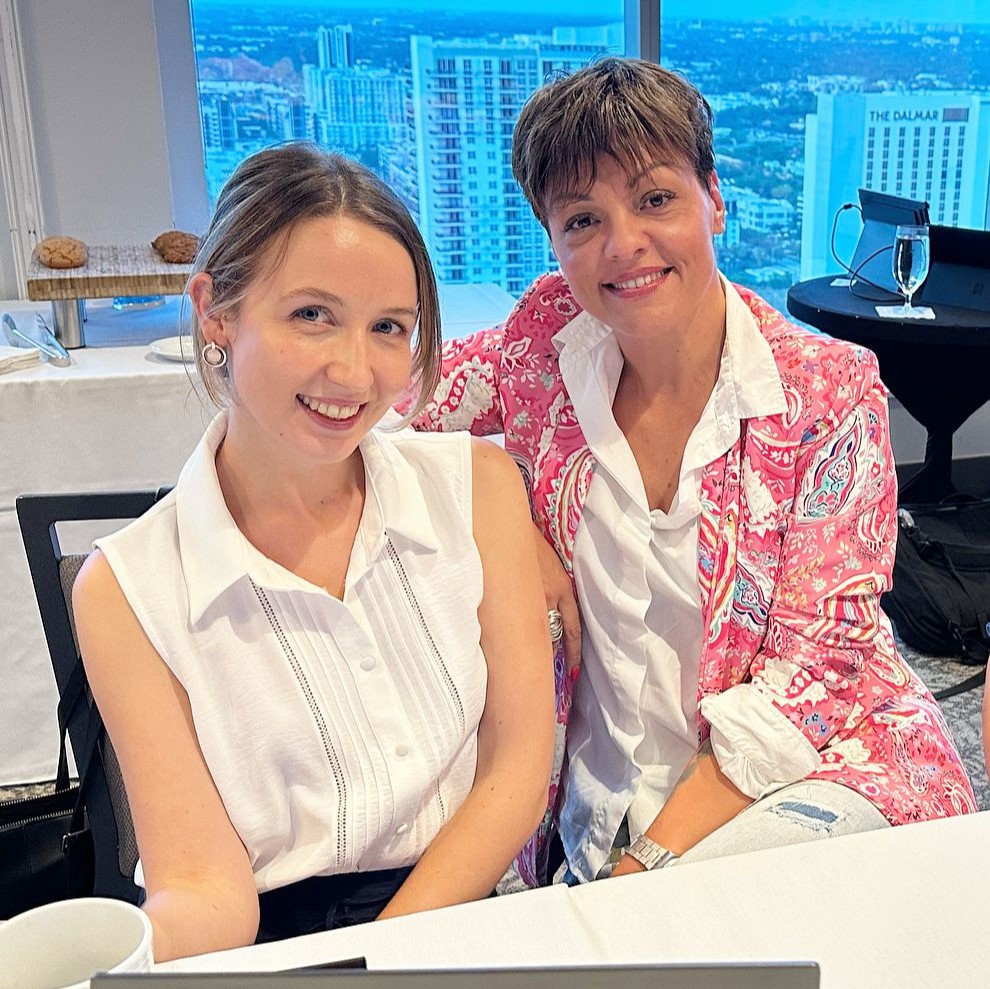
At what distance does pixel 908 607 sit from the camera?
2.85 meters

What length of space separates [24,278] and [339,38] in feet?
3.95

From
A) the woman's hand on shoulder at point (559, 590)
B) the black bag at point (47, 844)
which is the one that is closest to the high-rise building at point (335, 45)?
the woman's hand on shoulder at point (559, 590)

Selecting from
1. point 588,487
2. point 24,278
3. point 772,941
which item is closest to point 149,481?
point 24,278

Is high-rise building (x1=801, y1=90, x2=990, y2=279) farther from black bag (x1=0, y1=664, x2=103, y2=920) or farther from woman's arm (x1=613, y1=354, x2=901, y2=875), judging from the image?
black bag (x1=0, y1=664, x2=103, y2=920)

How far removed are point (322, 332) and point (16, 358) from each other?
1366 millimetres

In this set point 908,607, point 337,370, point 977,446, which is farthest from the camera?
point 977,446

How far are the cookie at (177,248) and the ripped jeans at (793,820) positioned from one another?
5.86 feet

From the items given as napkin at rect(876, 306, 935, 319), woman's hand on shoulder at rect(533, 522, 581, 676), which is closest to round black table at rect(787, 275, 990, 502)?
napkin at rect(876, 306, 935, 319)

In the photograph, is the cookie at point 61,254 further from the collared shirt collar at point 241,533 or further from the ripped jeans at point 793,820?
the ripped jeans at point 793,820

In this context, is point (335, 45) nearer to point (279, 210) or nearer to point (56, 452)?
point (56, 452)

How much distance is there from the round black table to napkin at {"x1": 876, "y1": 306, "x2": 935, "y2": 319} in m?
0.02

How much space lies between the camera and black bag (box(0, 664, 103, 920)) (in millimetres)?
1225

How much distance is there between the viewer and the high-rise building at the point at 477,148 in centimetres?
355

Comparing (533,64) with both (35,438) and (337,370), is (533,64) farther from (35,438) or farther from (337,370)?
(337,370)
